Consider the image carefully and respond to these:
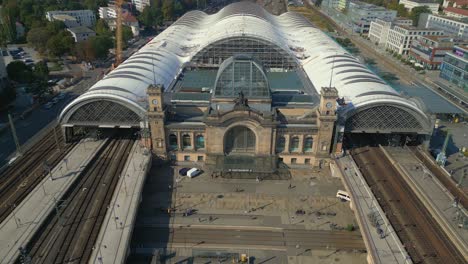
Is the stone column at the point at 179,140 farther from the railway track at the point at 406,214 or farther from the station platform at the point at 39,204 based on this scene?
the railway track at the point at 406,214

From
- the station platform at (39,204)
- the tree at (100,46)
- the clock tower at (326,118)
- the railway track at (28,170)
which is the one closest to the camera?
the station platform at (39,204)

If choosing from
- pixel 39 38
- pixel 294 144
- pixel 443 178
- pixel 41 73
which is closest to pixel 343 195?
pixel 294 144

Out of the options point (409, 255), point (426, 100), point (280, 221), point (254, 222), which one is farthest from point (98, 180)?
point (426, 100)

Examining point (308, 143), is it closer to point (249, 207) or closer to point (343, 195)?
point (343, 195)

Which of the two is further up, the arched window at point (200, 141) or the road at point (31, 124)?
the arched window at point (200, 141)

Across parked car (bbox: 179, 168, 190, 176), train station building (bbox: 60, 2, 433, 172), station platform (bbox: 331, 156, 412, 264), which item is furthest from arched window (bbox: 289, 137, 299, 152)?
parked car (bbox: 179, 168, 190, 176)

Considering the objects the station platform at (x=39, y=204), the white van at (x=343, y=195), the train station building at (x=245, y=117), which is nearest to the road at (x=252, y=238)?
the white van at (x=343, y=195)
